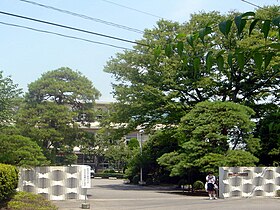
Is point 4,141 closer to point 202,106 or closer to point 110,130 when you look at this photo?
point 202,106

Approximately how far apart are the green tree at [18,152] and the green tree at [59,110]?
17353 mm

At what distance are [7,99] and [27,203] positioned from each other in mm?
16457

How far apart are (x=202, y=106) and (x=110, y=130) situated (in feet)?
38.3

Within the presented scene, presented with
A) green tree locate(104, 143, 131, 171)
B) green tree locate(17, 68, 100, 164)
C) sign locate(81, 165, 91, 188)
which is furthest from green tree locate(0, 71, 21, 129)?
green tree locate(104, 143, 131, 171)

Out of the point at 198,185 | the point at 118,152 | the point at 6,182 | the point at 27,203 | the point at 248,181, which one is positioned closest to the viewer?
the point at 6,182

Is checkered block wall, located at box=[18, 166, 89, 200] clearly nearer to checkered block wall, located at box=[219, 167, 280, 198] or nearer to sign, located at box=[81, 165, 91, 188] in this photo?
sign, located at box=[81, 165, 91, 188]

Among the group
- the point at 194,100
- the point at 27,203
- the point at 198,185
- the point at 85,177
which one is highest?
the point at 194,100

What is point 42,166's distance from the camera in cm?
2186

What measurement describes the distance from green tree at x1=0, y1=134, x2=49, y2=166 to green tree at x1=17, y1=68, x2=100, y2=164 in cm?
1735

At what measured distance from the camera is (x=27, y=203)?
54.1 ft

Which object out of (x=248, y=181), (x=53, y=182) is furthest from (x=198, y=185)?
(x=53, y=182)

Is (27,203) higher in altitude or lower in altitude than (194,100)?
lower

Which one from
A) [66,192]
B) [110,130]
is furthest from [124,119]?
[66,192]

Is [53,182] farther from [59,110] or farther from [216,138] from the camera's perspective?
[59,110]
